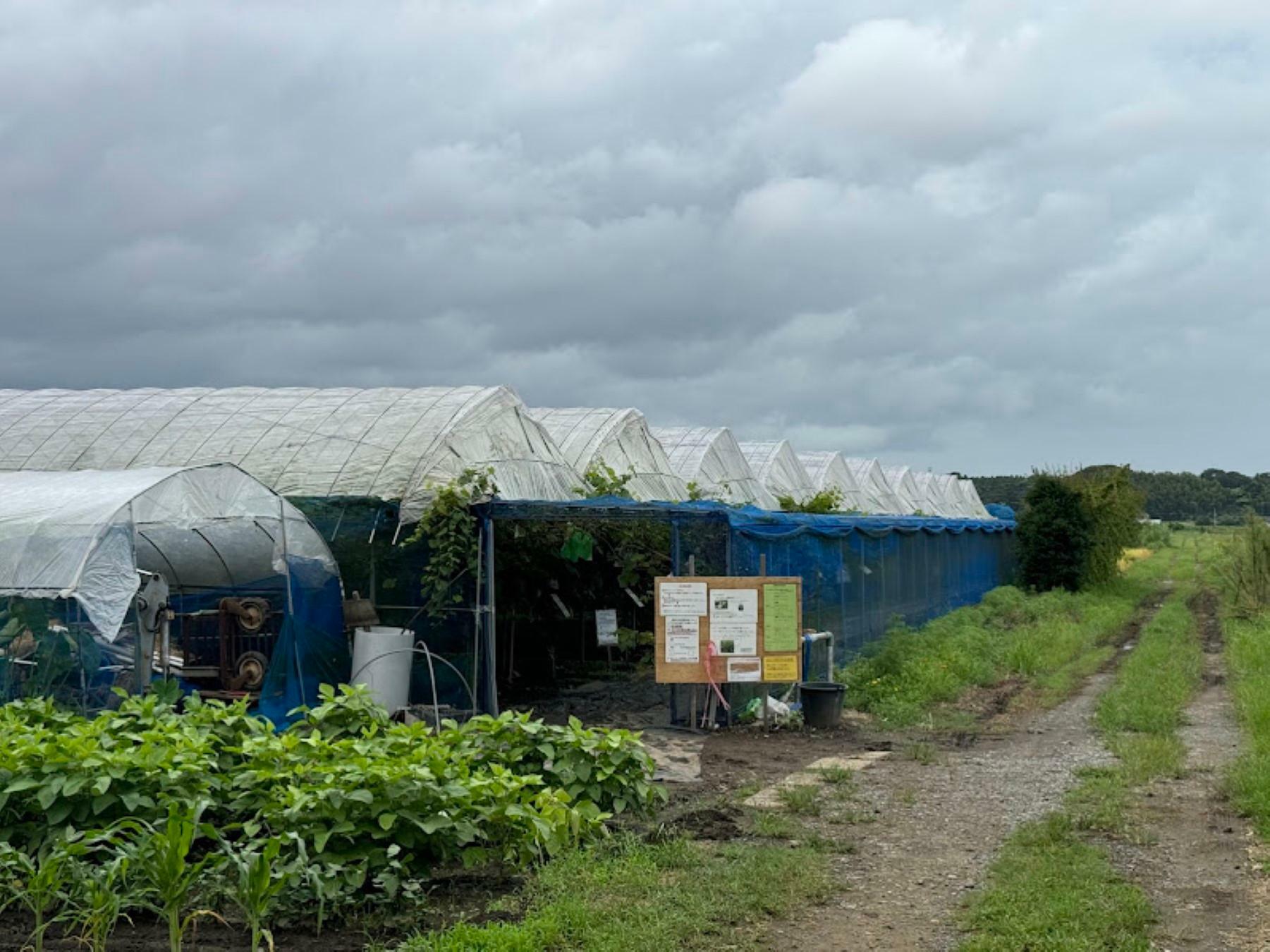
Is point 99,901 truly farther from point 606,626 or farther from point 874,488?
point 874,488

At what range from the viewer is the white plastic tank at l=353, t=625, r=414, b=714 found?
46.5 feet

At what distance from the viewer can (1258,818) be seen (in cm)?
897

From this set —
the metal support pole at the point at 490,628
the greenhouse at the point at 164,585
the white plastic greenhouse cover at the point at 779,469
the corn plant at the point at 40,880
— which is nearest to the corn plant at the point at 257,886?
the corn plant at the point at 40,880

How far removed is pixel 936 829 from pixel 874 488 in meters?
33.5

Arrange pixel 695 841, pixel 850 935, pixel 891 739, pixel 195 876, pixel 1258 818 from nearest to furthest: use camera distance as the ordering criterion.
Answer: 1. pixel 195 876
2. pixel 850 935
3. pixel 695 841
4. pixel 1258 818
5. pixel 891 739

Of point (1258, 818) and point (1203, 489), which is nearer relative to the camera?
point (1258, 818)

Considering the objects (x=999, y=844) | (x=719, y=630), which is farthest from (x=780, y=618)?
(x=999, y=844)

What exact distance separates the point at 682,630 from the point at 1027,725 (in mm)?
3825

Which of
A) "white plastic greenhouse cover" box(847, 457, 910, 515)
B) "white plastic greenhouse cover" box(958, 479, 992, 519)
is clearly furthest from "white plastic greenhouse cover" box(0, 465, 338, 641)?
"white plastic greenhouse cover" box(958, 479, 992, 519)

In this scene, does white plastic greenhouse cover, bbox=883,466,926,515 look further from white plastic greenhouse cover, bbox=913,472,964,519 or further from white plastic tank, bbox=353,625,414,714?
white plastic tank, bbox=353,625,414,714

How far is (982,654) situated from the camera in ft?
66.5

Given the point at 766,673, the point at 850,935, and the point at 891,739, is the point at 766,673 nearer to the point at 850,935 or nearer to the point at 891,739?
the point at 891,739

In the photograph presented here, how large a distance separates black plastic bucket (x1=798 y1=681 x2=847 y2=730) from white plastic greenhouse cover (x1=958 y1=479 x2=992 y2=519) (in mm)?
41339

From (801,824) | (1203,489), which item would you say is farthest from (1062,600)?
(1203,489)
